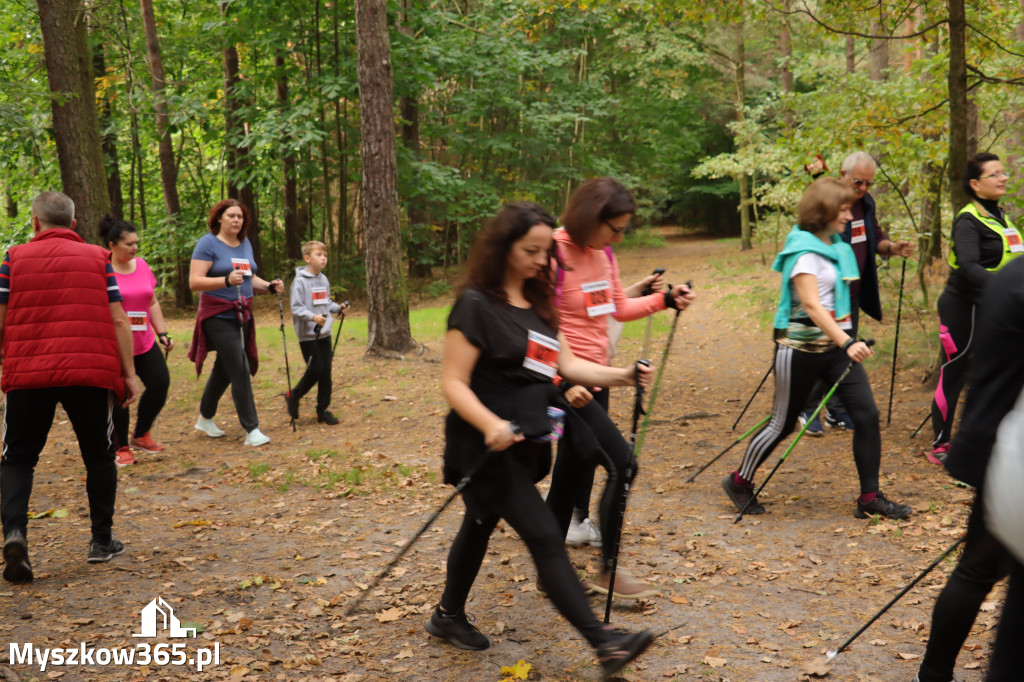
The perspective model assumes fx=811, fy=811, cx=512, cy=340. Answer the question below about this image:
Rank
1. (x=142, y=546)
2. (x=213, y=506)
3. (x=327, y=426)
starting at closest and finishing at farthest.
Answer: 1. (x=142, y=546)
2. (x=213, y=506)
3. (x=327, y=426)

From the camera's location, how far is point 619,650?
10.0 feet

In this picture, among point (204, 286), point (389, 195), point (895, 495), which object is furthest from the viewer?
point (389, 195)

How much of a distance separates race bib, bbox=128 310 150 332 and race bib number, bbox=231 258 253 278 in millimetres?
916

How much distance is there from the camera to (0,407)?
9438 mm

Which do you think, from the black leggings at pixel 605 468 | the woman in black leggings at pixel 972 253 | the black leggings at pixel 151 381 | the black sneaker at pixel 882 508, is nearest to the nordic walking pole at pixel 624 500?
the black leggings at pixel 605 468

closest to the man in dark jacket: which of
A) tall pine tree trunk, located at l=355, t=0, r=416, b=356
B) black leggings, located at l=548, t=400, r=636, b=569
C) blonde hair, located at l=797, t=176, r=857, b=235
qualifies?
black leggings, located at l=548, t=400, r=636, b=569

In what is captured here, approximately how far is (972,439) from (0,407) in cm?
1014

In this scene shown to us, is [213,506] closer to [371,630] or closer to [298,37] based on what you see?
[371,630]

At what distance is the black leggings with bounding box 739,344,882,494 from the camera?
525cm

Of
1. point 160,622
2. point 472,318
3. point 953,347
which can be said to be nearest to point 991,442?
point 472,318

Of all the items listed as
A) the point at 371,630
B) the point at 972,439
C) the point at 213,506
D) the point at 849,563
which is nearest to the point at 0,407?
the point at 213,506

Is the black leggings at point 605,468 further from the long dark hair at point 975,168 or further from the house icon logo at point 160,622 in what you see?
the long dark hair at point 975,168

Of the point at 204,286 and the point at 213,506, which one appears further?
the point at 204,286

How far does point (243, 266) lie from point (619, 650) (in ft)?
19.1
